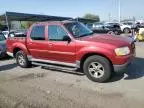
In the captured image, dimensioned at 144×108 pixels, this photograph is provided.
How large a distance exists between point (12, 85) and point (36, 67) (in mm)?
2486

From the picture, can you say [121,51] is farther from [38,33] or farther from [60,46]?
[38,33]

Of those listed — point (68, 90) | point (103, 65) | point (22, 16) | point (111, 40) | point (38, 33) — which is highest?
point (22, 16)

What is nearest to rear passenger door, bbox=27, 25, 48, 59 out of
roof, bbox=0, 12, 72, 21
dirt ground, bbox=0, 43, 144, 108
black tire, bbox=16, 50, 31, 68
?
black tire, bbox=16, 50, 31, 68

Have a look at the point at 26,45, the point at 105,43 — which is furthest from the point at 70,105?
the point at 26,45

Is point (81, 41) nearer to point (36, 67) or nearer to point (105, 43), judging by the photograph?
point (105, 43)

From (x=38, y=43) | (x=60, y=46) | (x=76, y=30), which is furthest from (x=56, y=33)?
(x=38, y=43)

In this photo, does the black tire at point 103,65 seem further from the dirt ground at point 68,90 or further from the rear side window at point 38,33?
the rear side window at point 38,33

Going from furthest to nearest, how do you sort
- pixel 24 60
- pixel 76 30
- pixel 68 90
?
pixel 24 60
pixel 76 30
pixel 68 90

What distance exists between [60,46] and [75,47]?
0.63m

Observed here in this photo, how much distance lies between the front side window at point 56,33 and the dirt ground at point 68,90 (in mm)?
1299

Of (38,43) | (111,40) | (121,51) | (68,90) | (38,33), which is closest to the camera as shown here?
(68,90)

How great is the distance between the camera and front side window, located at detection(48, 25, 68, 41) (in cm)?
783

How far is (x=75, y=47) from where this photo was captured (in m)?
7.41

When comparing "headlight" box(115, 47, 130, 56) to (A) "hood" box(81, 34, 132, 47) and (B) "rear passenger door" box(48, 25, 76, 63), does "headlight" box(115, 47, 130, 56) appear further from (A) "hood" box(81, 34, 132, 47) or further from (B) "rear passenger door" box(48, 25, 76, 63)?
(B) "rear passenger door" box(48, 25, 76, 63)
